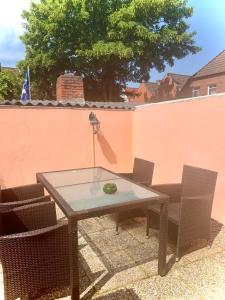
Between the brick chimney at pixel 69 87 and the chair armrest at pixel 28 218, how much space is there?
5.25m

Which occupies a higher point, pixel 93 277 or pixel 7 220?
pixel 7 220

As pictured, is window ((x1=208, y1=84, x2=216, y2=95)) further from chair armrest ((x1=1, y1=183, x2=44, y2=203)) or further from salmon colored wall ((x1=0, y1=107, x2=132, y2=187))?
chair armrest ((x1=1, y1=183, x2=44, y2=203))

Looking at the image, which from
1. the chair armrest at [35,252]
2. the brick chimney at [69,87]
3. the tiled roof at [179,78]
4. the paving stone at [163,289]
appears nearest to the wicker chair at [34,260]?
the chair armrest at [35,252]

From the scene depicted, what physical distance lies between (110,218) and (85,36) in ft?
44.3

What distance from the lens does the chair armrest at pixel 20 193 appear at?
360 centimetres

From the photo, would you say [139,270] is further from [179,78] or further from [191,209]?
[179,78]

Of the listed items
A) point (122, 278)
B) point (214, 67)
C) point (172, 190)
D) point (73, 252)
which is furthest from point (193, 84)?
point (73, 252)

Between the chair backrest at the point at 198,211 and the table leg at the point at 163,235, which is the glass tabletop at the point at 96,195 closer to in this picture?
the table leg at the point at 163,235

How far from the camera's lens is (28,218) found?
277cm

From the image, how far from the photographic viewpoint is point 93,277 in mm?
2904

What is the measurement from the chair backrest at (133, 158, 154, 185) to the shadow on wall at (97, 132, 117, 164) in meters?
1.76

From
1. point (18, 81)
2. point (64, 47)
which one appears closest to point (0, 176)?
point (64, 47)

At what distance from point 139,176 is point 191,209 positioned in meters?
1.60

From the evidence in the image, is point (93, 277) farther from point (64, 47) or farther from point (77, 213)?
point (64, 47)
